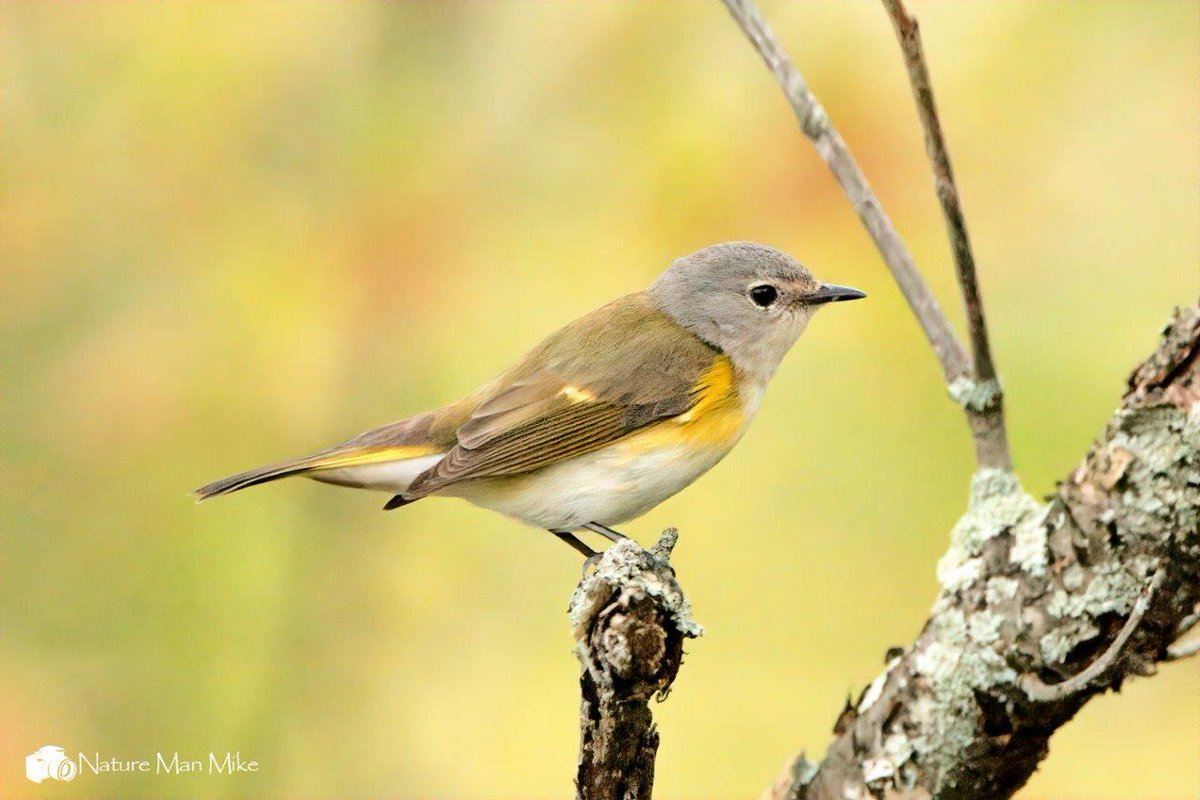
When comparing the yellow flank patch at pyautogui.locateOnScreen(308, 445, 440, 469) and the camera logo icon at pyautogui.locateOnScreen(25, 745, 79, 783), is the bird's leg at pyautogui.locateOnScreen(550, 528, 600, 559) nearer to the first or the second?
the yellow flank patch at pyautogui.locateOnScreen(308, 445, 440, 469)

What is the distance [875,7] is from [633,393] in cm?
163

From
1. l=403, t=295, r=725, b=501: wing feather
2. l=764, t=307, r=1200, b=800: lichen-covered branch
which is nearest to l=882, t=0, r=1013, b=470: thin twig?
l=764, t=307, r=1200, b=800: lichen-covered branch

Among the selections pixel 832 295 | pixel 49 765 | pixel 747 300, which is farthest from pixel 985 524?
pixel 49 765

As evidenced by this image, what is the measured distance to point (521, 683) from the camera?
3.89 metres

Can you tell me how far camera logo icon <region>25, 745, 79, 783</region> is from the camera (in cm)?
354

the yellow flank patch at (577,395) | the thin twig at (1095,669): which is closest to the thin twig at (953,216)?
the thin twig at (1095,669)

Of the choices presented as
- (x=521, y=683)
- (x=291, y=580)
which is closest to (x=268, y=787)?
(x=291, y=580)

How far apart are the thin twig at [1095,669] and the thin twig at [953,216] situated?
413 millimetres

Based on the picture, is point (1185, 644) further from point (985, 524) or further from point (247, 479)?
point (247, 479)

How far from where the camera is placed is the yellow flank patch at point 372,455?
3.24 metres

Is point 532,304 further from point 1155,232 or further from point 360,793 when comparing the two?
point 1155,232

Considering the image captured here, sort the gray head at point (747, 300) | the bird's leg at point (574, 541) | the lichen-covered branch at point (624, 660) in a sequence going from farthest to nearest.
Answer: the gray head at point (747, 300) < the bird's leg at point (574, 541) < the lichen-covered branch at point (624, 660)

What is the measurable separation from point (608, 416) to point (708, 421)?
0.29m

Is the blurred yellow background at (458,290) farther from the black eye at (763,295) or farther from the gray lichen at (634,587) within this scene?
the gray lichen at (634,587)
